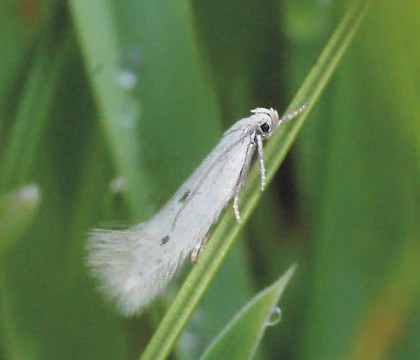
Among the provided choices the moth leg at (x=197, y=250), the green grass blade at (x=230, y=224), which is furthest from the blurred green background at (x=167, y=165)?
the green grass blade at (x=230, y=224)

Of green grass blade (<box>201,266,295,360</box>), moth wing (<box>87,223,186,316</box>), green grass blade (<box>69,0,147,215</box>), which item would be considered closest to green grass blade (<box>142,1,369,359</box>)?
green grass blade (<box>201,266,295,360</box>)

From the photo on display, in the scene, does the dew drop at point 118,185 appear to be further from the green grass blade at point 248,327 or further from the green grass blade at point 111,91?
the green grass blade at point 248,327

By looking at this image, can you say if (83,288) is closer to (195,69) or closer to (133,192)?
(133,192)

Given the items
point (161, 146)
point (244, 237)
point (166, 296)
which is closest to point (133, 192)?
point (161, 146)

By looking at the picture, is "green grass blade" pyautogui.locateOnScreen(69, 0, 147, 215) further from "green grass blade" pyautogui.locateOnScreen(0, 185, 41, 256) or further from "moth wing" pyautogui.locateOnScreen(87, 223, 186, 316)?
"green grass blade" pyautogui.locateOnScreen(0, 185, 41, 256)

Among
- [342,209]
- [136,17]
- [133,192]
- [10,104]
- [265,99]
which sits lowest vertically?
[133,192]

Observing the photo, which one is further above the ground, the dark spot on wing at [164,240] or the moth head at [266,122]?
the moth head at [266,122]

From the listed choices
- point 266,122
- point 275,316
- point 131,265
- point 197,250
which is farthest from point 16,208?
point 275,316

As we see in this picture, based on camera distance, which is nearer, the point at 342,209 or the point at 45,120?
the point at 342,209
